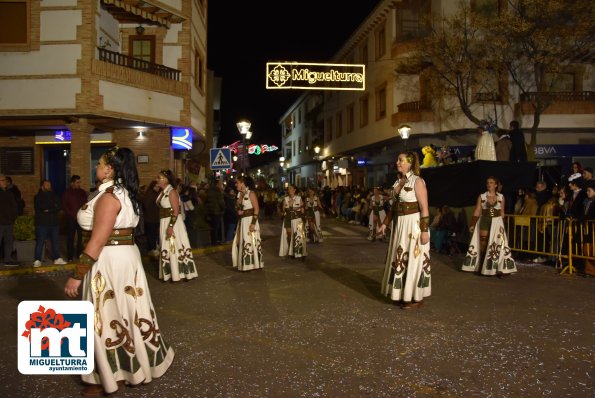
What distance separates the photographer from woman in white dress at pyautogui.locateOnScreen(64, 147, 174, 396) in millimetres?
4168

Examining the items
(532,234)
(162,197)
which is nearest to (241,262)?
(162,197)

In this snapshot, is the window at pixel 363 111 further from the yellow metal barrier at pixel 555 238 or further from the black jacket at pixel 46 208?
the black jacket at pixel 46 208

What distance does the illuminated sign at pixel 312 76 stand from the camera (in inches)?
735

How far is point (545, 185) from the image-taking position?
12977 millimetres

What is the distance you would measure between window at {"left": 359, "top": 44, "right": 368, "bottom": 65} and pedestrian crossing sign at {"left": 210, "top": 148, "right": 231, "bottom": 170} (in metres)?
19.2

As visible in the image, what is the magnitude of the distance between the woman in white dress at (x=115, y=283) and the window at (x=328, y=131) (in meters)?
40.6

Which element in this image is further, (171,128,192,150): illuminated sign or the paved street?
(171,128,192,150): illuminated sign

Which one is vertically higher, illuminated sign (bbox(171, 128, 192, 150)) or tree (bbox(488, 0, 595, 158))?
tree (bbox(488, 0, 595, 158))

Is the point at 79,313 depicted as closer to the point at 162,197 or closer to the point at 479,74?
the point at 162,197

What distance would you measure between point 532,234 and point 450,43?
47.1 feet

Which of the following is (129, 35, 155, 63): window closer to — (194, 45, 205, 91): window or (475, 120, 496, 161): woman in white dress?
(194, 45, 205, 91): window

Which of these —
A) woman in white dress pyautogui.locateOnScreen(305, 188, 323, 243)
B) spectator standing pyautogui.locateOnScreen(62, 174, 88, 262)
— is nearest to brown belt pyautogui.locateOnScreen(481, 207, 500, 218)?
woman in white dress pyautogui.locateOnScreen(305, 188, 323, 243)

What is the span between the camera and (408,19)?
29.0 m

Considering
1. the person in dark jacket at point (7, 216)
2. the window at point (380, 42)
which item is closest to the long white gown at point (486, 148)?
the person in dark jacket at point (7, 216)
